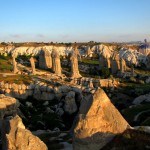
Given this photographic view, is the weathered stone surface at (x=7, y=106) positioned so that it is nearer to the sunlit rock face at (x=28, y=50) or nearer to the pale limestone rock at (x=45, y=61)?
the pale limestone rock at (x=45, y=61)

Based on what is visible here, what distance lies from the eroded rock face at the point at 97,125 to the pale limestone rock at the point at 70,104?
34.3 metres

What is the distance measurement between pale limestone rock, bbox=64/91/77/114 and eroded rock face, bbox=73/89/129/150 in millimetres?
34341

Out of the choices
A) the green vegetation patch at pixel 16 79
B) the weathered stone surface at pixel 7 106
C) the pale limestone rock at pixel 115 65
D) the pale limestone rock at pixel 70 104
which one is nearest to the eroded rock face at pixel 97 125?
the weathered stone surface at pixel 7 106

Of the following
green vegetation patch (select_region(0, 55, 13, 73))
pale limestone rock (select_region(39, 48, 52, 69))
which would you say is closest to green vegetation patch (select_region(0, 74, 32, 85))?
green vegetation patch (select_region(0, 55, 13, 73))

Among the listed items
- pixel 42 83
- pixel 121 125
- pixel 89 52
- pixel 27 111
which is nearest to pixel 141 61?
pixel 89 52

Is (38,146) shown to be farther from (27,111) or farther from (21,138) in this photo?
(27,111)

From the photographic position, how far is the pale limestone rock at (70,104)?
55.7 m

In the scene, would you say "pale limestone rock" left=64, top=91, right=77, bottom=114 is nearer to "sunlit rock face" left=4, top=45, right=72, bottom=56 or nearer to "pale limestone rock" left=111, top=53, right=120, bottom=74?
"pale limestone rock" left=111, top=53, right=120, bottom=74

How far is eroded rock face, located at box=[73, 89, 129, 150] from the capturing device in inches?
800

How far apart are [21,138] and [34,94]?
43300 millimetres

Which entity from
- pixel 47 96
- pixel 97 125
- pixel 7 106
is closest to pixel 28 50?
pixel 47 96

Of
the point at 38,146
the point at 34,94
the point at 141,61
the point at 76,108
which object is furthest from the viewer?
the point at 141,61

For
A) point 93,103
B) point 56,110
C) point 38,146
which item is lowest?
point 56,110

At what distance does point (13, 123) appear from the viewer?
20734mm
